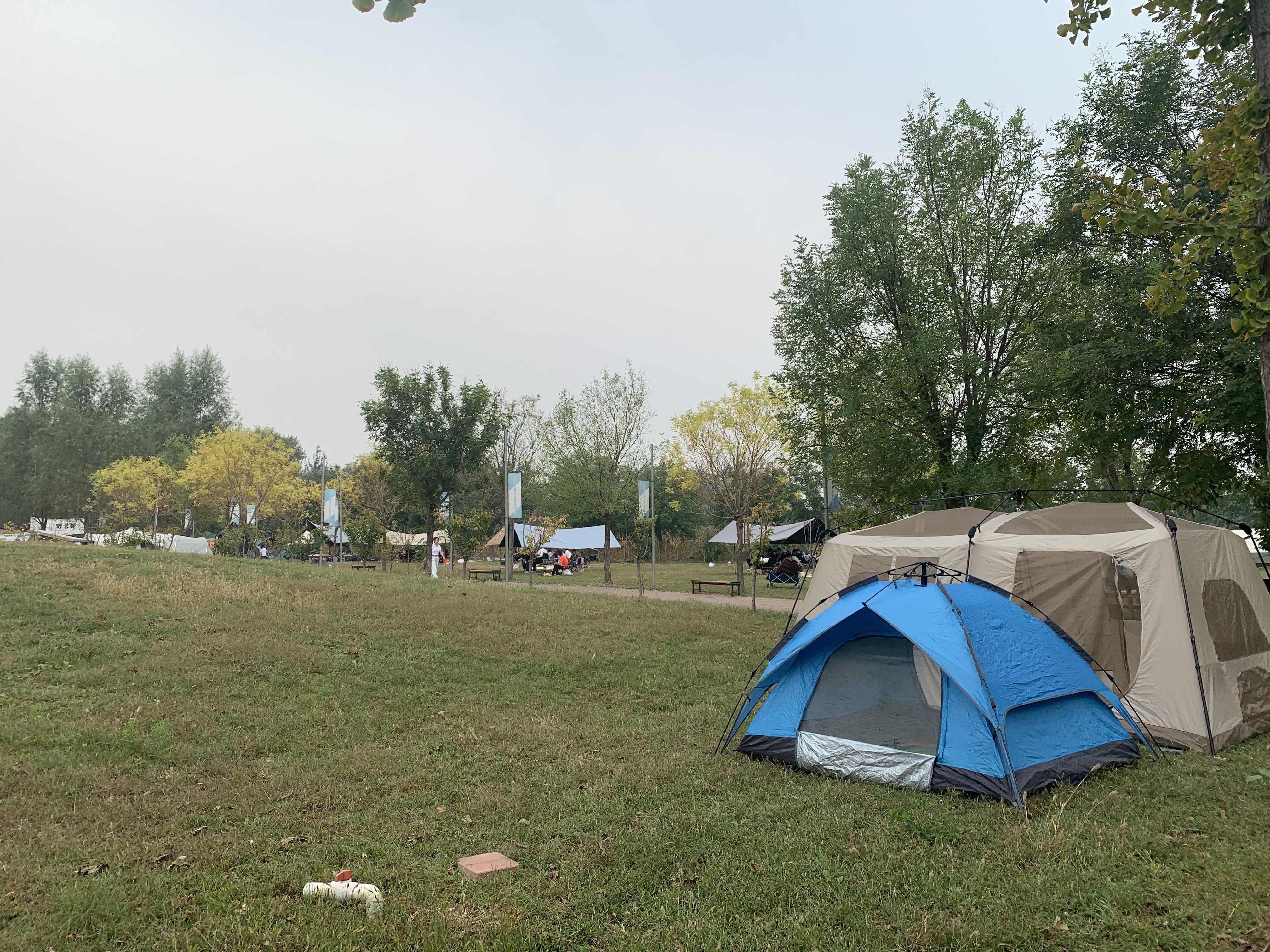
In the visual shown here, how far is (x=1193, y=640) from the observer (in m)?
6.64

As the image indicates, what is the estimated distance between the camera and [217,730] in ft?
22.2

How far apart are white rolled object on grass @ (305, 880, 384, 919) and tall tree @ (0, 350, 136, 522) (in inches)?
1974

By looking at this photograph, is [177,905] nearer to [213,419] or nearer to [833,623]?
[833,623]

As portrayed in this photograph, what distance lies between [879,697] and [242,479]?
33642 millimetres

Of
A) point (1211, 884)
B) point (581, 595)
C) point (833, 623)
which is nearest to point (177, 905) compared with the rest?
point (833, 623)

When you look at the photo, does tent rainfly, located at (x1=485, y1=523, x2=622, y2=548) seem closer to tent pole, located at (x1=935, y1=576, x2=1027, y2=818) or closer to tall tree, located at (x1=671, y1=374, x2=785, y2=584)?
tall tree, located at (x1=671, y1=374, x2=785, y2=584)

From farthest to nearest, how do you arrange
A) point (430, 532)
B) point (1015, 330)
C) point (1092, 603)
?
1. point (430, 532)
2. point (1015, 330)
3. point (1092, 603)

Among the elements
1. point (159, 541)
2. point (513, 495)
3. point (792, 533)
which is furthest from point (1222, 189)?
point (159, 541)

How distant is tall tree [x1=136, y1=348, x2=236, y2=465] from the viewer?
165ft

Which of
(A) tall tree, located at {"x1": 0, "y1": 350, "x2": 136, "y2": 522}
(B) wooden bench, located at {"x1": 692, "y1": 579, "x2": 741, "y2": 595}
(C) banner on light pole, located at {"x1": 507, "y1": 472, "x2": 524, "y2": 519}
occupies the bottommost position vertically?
(B) wooden bench, located at {"x1": 692, "y1": 579, "x2": 741, "y2": 595}

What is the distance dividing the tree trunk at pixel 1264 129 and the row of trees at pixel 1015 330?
7114 millimetres

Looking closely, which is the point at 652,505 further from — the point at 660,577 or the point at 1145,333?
the point at 1145,333

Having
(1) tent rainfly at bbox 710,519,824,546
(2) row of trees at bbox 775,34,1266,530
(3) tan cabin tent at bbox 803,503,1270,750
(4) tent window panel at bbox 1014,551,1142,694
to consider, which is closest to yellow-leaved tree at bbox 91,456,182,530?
(1) tent rainfly at bbox 710,519,824,546

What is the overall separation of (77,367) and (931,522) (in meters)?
58.1
